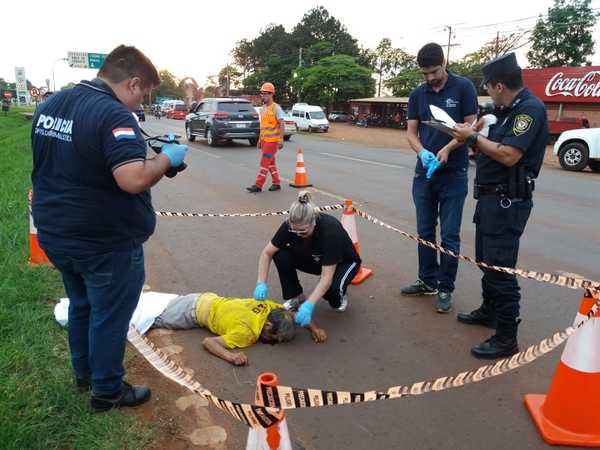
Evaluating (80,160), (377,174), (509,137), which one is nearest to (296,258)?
(509,137)

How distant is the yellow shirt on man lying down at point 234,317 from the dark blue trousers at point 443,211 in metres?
1.45

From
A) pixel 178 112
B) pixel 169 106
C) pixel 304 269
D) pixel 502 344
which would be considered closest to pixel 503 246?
pixel 502 344

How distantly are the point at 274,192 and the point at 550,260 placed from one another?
5096 mm

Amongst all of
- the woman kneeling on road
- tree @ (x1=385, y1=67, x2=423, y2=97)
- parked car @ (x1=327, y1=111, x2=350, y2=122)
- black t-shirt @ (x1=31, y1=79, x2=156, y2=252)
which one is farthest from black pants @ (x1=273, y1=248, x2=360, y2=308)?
tree @ (x1=385, y1=67, x2=423, y2=97)

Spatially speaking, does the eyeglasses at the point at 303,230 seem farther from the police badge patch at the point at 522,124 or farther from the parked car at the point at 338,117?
the parked car at the point at 338,117

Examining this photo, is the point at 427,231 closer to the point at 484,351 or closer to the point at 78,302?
the point at 484,351

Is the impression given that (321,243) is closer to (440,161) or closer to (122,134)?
(440,161)

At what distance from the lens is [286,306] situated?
3727 millimetres

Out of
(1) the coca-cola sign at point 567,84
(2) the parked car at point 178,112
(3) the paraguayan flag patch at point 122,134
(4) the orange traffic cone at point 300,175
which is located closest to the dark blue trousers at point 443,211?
(3) the paraguayan flag patch at point 122,134

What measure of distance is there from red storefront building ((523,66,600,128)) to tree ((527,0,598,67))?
808 inches

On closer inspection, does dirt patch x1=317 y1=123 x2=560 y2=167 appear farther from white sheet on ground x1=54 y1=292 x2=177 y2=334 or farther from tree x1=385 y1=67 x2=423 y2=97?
tree x1=385 y1=67 x2=423 y2=97

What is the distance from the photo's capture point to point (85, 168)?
7.11ft

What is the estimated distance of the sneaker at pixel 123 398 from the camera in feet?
8.51

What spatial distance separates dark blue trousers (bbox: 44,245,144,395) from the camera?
2.35 meters
